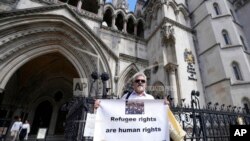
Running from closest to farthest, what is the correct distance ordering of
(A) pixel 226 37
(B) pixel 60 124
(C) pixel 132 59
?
(A) pixel 226 37, (C) pixel 132 59, (B) pixel 60 124

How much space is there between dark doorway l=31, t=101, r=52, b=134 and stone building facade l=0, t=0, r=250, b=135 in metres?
0.09

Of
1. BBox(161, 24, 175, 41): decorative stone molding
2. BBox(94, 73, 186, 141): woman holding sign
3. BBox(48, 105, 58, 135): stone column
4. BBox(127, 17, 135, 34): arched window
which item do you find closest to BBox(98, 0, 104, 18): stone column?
BBox(127, 17, 135, 34): arched window

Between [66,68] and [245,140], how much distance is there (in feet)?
49.1

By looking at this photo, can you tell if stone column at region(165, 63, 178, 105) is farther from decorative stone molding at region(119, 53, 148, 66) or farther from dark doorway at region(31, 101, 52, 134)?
dark doorway at region(31, 101, 52, 134)

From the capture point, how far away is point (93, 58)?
1165 centimetres

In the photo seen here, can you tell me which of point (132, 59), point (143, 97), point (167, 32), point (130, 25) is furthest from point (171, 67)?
point (143, 97)

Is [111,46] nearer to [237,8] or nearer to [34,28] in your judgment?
[34,28]

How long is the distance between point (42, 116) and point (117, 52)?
392 inches

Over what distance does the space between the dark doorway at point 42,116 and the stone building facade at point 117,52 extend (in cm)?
9

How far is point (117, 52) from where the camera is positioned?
13.1m

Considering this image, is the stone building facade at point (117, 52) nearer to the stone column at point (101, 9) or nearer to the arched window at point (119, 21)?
the stone column at point (101, 9)

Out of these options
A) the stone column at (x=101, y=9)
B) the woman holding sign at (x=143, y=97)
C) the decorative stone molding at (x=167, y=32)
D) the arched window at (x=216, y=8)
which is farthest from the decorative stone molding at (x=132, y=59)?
the woman holding sign at (x=143, y=97)

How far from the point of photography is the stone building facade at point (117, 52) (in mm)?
10602

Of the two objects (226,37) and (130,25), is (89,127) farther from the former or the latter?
(130,25)
